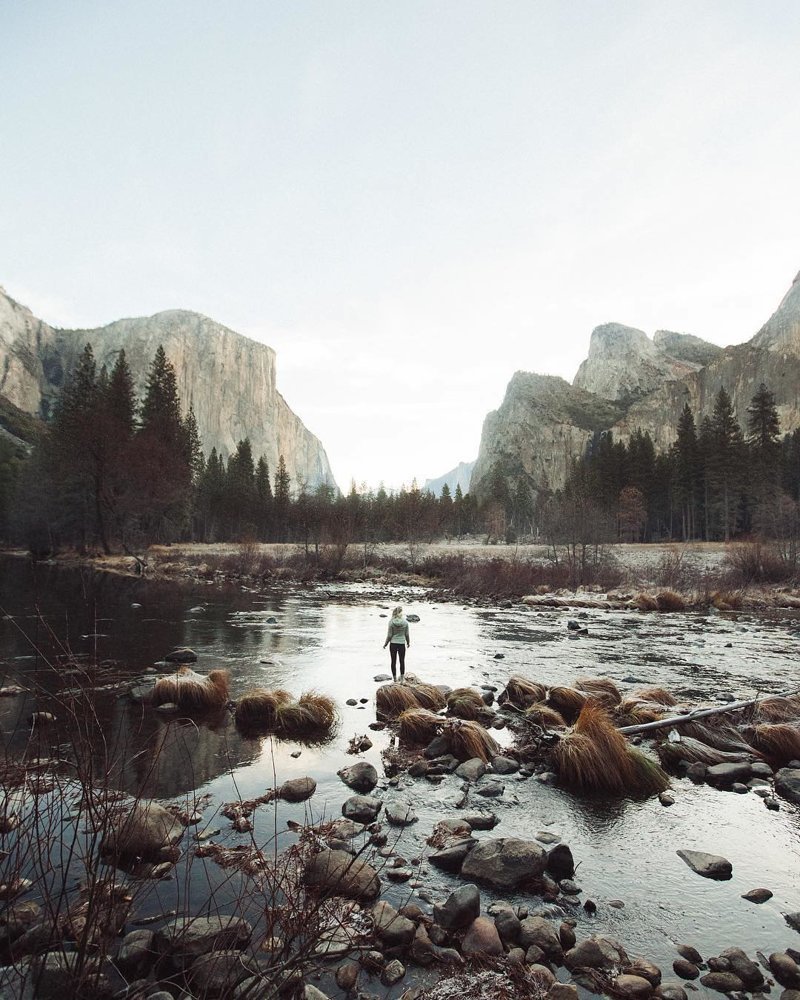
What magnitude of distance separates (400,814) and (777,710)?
725 centimetres

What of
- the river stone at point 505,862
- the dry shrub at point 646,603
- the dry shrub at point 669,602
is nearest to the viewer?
the river stone at point 505,862

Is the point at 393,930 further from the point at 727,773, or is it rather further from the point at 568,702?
the point at 568,702

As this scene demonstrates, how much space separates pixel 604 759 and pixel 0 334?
710ft

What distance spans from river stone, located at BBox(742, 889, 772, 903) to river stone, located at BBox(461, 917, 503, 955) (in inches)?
95.5

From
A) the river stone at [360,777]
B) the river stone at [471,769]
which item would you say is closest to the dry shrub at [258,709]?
the river stone at [360,777]

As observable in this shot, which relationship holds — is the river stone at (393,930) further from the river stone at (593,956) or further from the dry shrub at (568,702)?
the dry shrub at (568,702)

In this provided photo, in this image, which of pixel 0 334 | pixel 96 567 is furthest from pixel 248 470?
pixel 0 334

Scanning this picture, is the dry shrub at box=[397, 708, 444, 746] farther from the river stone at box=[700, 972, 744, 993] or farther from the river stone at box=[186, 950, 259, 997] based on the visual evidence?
the river stone at box=[186, 950, 259, 997]

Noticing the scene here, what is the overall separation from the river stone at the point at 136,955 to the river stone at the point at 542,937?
8.66 ft

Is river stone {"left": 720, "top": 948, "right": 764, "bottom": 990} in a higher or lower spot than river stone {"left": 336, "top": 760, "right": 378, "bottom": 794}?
higher

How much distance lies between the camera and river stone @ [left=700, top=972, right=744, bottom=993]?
384 centimetres

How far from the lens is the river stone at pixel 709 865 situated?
17.6ft

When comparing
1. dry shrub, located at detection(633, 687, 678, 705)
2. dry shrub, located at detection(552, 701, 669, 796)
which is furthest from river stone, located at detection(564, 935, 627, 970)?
dry shrub, located at detection(633, 687, 678, 705)

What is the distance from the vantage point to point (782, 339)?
16075 cm
